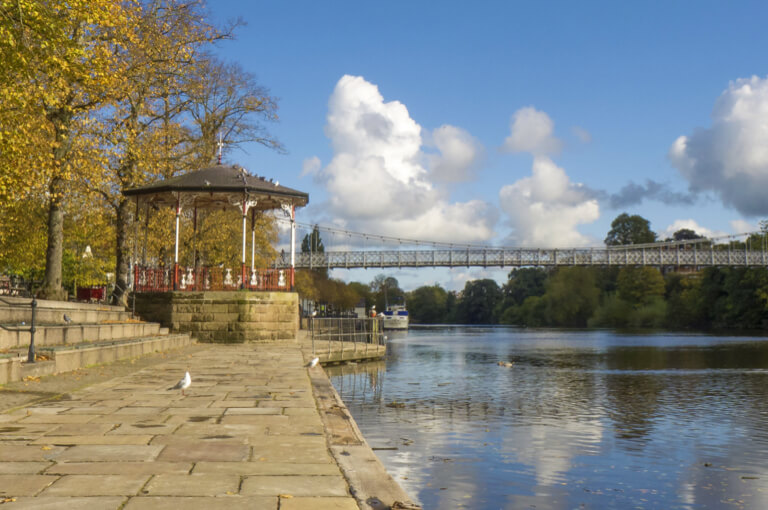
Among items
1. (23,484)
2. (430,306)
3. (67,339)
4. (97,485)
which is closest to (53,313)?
(67,339)

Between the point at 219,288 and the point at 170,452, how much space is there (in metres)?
18.2

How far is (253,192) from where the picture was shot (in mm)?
22125

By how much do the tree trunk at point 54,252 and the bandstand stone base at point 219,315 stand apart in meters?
2.92

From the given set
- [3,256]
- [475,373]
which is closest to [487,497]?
[475,373]

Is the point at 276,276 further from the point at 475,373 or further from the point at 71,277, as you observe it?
the point at 71,277

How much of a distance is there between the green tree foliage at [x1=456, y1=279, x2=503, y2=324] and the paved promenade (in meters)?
159

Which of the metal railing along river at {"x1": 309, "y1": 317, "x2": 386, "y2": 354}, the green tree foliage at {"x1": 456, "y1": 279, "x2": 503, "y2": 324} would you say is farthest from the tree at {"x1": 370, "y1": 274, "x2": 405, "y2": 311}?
the metal railing along river at {"x1": 309, "y1": 317, "x2": 386, "y2": 354}

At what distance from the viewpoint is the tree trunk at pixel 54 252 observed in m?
19.7

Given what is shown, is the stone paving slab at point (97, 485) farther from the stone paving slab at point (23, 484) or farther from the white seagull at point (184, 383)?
the white seagull at point (184, 383)

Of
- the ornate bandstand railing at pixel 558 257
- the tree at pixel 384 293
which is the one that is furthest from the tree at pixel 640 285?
the tree at pixel 384 293

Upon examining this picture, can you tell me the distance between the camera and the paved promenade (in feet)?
13.3

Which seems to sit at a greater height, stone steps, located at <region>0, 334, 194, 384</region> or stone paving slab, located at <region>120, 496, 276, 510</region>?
stone steps, located at <region>0, 334, 194, 384</region>

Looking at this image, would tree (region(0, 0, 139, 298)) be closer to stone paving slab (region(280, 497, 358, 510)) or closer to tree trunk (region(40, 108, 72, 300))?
tree trunk (region(40, 108, 72, 300))

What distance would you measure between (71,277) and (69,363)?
31.8 meters
